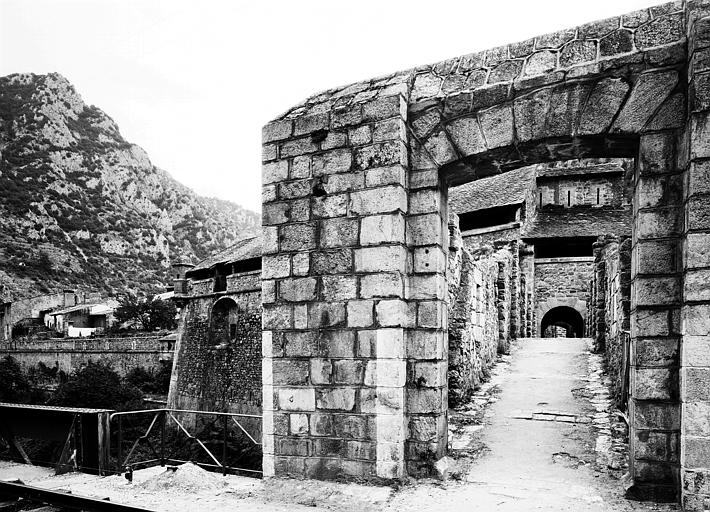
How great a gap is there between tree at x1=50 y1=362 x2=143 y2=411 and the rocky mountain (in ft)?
88.9

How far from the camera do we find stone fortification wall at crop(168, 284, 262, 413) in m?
22.1

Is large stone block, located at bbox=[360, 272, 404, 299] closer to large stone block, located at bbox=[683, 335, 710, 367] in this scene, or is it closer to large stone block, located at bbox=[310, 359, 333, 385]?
large stone block, located at bbox=[310, 359, 333, 385]

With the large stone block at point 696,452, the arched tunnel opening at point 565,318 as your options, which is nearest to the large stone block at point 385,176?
the large stone block at point 696,452

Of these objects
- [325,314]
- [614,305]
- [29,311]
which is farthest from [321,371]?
[29,311]

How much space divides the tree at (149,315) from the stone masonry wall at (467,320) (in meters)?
37.8

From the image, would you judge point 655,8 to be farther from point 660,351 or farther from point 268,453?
point 268,453

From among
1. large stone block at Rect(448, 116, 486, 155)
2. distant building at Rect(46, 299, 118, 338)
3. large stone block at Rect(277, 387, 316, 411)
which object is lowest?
distant building at Rect(46, 299, 118, 338)

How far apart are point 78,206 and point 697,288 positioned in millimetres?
68368

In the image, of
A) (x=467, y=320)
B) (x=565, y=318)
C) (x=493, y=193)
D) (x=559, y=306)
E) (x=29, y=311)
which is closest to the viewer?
(x=467, y=320)

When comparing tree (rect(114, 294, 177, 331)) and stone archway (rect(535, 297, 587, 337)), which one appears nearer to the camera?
stone archway (rect(535, 297, 587, 337))

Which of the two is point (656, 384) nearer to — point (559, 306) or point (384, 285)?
point (384, 285)

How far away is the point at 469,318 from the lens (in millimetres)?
8219

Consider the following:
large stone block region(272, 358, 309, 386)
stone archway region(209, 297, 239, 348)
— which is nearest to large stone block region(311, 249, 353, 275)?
large stone block region(272, 358, 309, 386)

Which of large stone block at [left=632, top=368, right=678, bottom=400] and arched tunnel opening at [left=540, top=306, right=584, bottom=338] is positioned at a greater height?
large stone block at [left=632, top=368, right=678, bottom=400]
